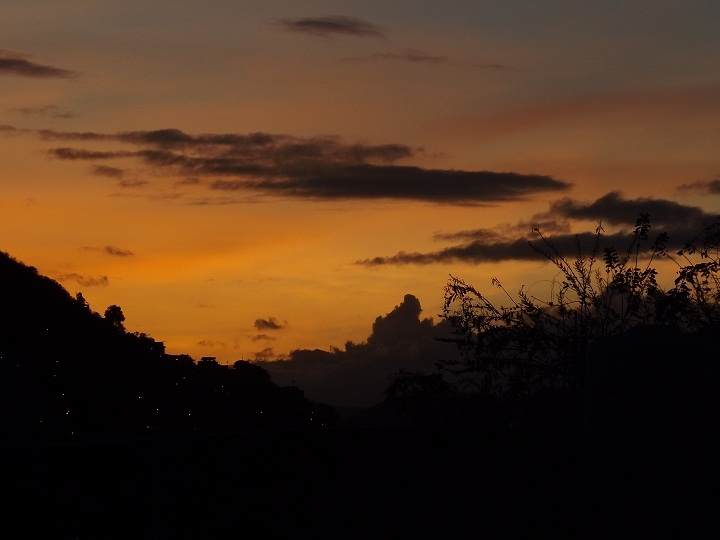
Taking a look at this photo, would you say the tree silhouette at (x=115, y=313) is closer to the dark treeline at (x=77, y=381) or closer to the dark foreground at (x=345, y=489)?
the dark treeline at (x=77, y=381)

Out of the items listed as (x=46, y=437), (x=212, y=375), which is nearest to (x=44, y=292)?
(x=46, y=437)

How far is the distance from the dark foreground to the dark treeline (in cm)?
4652

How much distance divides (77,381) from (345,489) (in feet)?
200

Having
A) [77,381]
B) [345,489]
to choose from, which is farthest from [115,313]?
[345,489]

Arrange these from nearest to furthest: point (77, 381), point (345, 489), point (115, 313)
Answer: point (345, 489) < point (77, 381) < point (115, 313)

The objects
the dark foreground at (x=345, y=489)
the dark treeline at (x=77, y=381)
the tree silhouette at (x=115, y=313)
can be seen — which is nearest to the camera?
the dark foreground at (x=345, y=489)

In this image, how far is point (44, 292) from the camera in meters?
78.5

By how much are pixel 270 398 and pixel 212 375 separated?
736 cm

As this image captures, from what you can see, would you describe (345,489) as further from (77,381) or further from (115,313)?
(115,313)

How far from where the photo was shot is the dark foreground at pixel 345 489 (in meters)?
7.47

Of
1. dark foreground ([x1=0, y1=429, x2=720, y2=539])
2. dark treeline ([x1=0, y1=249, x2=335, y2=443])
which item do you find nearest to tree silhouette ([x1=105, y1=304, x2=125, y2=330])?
dark treeline ([x1=0, y1=249, x2=335, y2=443])

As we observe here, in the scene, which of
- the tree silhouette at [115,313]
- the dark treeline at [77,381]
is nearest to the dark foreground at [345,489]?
the dark treeline at [77,381]

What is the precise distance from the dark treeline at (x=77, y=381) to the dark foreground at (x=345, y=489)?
46.5 m

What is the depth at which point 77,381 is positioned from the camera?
67.7 m
